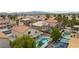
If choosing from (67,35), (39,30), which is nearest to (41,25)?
(39,30)

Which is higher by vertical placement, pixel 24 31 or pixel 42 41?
pixel 24 31

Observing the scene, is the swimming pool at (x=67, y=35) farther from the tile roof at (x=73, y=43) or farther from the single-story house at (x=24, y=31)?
the single-story house at (x=24, y=31)

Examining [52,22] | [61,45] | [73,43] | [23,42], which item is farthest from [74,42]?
[23,42]

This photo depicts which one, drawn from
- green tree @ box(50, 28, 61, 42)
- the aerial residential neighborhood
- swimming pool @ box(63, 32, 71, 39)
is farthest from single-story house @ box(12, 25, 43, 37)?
swimming pool @ box(63, 32, 71, 39)

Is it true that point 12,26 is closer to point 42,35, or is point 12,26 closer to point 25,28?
point 25,28

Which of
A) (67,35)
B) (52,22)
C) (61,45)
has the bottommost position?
(61,45)

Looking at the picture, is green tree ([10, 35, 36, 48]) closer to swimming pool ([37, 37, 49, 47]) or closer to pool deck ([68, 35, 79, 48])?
swimming pool ([37, 37, 49, 47])

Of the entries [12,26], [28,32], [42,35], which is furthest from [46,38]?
[12,26]

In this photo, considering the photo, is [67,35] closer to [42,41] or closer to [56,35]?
[56,35]

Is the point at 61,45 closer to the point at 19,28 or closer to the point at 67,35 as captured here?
the point at 67,35
